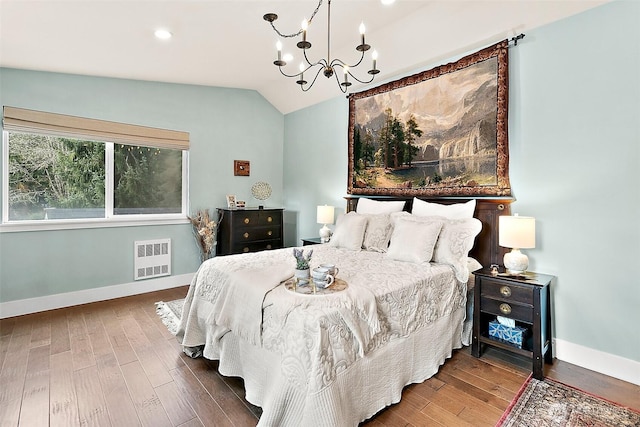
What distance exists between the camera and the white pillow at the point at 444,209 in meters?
2.84

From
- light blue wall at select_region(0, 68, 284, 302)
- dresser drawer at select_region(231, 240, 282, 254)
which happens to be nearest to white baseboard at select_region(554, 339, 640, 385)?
dresser drawer at select_region(231, 240, 282, 254)

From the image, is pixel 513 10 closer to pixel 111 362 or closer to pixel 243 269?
pixel 243 269

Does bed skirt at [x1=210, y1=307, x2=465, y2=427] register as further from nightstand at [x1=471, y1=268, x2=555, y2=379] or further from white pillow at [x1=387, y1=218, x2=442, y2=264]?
white pillow at [x1=387, y1=218, x2=442, y2=264]

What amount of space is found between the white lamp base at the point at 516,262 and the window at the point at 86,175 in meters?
3.98

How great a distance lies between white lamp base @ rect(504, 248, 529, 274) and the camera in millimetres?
2398

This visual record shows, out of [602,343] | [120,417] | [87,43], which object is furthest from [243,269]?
[602,343]

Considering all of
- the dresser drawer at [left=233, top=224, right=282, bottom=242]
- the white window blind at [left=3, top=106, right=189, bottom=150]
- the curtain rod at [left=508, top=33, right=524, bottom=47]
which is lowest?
the dresser drawer at [left=233, top=224, right=282, bottom=242]

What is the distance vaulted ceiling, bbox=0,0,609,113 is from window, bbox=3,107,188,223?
719 mm

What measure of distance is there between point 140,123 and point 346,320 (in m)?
3.78

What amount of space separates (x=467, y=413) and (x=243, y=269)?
1.67 metres

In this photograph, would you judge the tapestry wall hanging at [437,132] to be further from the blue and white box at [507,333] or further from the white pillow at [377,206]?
the blue and white box at [507,333]

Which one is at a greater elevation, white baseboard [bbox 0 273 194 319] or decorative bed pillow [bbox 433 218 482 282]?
decorative bed pillow [bbox 433 218 482 282]

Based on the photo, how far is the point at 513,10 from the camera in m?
2.53

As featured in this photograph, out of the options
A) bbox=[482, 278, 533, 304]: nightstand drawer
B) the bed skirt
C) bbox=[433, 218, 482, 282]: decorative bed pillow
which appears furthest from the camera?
bbox=[433, 218, 482, 282]: decorative bed pillow
